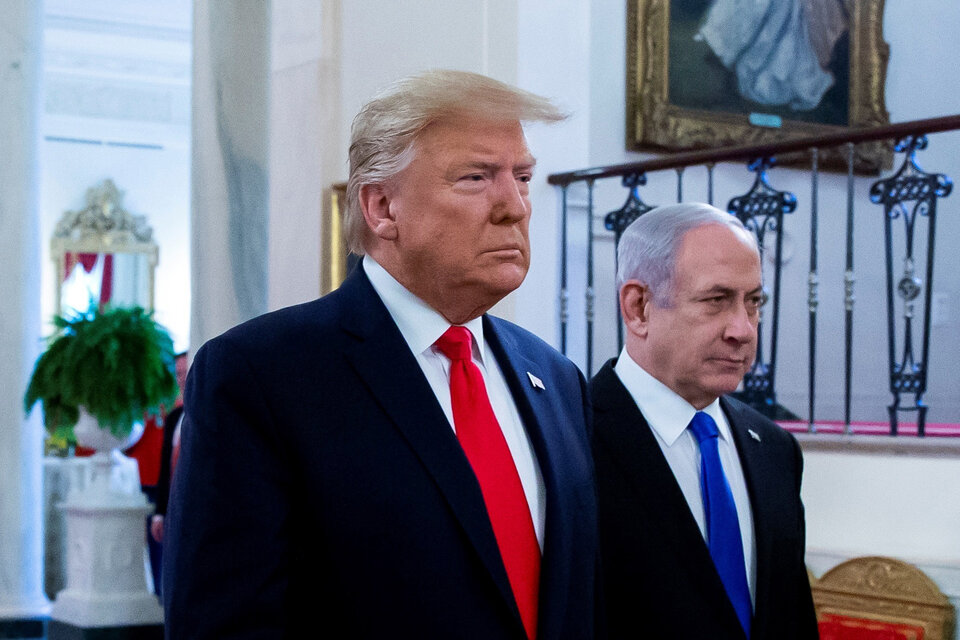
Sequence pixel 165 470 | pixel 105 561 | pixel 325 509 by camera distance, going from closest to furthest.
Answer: pixel 325 509 → pixel 165 470 → pixel 105 561

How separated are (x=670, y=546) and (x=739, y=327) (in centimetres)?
47

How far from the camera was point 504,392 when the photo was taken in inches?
76.4

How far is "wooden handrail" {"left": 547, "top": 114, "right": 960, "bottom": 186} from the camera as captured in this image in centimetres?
464

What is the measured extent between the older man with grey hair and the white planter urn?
481 cm

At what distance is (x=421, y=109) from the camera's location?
5.89 ft

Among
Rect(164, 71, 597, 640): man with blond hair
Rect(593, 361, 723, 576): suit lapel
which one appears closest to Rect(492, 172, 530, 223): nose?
Rect(164, 71, 597, 640): man with blond hair

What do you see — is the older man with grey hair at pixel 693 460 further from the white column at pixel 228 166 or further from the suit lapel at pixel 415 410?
the white column at pixel 228 166

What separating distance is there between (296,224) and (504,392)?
4413mm

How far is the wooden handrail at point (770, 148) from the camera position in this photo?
464 cm

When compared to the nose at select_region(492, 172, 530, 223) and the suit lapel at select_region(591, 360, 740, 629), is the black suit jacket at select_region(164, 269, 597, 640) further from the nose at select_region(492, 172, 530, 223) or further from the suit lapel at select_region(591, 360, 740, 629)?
the suit lapel at select_region(591, 360, 740, 629)

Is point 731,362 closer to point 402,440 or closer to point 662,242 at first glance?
point 662,242

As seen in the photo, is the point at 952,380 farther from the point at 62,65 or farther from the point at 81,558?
the point at 62,65

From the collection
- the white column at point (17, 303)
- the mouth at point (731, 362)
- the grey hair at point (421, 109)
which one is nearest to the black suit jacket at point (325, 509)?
the grey hair at point (421, 109)

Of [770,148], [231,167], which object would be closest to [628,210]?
[770,148]
